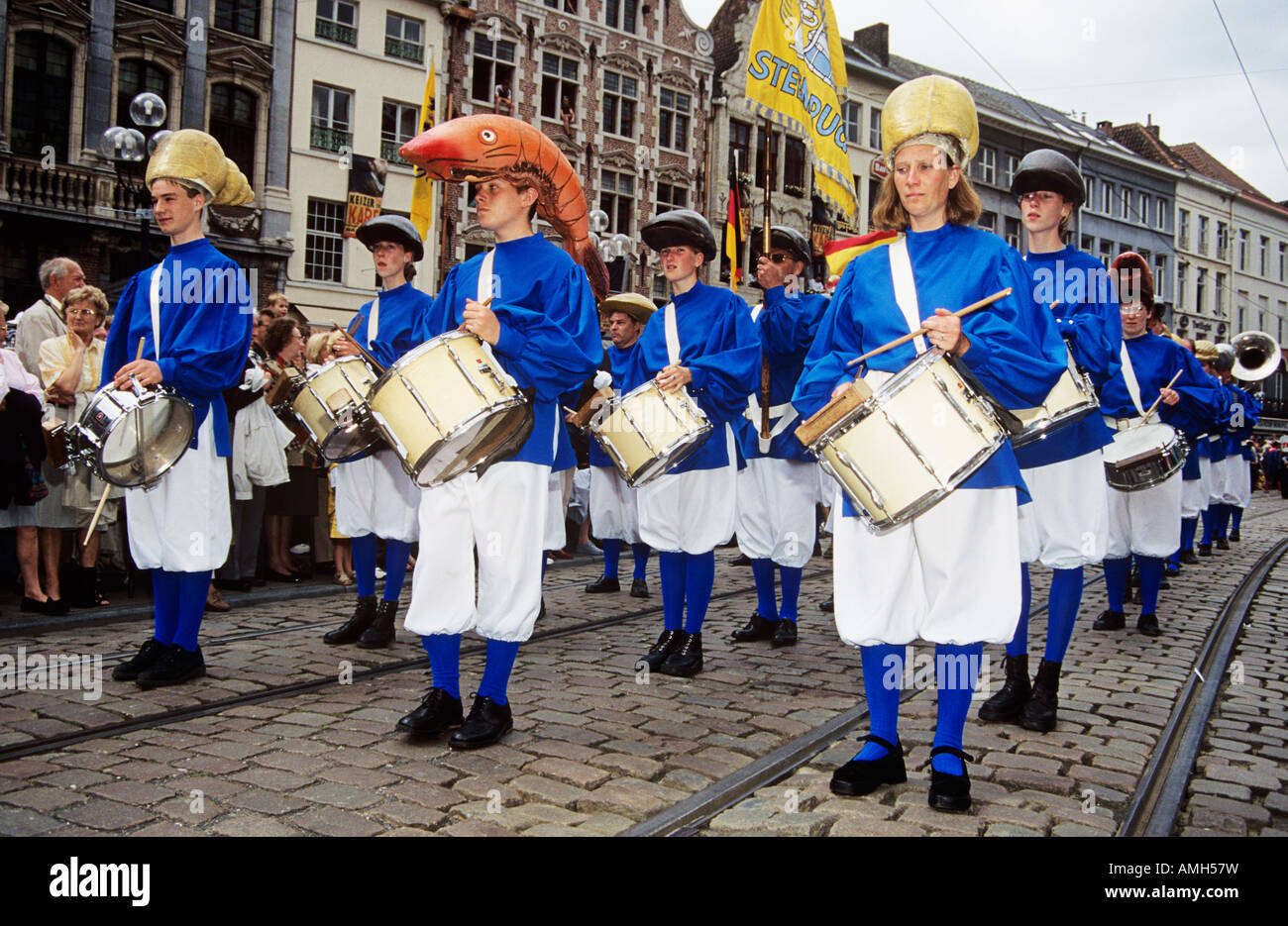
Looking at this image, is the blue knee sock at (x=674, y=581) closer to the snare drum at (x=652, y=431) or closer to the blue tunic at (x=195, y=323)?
the snare drum at (x=652, y=431)

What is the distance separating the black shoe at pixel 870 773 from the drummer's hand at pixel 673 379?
6.94 ft

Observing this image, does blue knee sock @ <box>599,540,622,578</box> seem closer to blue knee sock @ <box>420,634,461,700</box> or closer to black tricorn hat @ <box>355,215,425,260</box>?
black tricorn hat @ <box>355,215,425,260</box>

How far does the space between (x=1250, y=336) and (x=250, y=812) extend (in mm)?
17923

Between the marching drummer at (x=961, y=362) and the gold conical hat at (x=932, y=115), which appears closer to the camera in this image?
the marching drummer at (x=961, y=362)

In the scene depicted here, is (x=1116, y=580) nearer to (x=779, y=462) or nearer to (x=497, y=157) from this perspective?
(x=779, y=462)

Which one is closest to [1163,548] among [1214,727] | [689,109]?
[1214,727]

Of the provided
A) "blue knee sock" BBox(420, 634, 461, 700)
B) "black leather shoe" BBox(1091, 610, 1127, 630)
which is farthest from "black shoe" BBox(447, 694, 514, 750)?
"black leather shoe" BBox(1091, 610, 1127, 630)

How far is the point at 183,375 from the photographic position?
15.8ft

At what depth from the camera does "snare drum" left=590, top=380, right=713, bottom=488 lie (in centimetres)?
516

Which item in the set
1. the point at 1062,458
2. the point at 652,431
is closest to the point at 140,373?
the point at 652,431

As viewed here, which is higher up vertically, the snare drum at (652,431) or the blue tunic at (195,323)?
the blue tunic at (195,323)

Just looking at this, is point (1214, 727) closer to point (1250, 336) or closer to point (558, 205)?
point (558, 205)

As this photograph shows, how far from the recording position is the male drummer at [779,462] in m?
6.55

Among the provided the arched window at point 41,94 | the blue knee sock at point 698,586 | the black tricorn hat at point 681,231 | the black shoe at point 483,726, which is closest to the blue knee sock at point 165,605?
the black shoe at point 483,726
